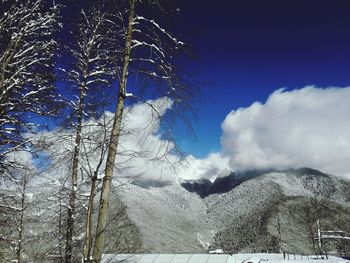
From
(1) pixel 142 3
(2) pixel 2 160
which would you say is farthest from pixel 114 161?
(2) pixel 2 160

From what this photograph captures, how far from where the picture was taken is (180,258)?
110ft

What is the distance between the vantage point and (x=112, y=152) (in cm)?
817

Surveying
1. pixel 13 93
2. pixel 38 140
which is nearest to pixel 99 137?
pixel 38 140

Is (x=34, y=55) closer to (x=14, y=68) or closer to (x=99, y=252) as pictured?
(x=14, y=68)

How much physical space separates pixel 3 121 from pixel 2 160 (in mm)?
1218

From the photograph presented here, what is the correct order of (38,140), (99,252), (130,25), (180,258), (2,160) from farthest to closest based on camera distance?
(180,258) < (2,160) < (38,140) < (130,25) < (99,252)

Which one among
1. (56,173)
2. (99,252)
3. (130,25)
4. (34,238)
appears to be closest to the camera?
(99,252)

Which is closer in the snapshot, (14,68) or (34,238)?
(14,68)

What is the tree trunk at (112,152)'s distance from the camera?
7.70 metres

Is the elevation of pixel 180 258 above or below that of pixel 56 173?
below

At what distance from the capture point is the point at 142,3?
9.19 meters

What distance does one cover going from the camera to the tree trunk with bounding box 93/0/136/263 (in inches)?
303

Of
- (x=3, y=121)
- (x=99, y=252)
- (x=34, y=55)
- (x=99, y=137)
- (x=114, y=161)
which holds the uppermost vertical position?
(x=34, y=55)

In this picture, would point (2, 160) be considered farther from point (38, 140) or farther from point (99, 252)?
point (99, 252)
